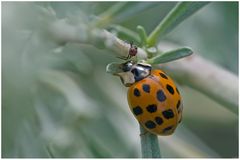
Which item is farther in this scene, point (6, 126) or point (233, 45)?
point (233, 45)

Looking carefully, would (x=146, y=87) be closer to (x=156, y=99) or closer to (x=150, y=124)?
(x=156, y=99)

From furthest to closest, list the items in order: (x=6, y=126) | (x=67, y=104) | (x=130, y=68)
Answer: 1. (x=67, y=104)
2. (x=130, y=68)
3. (x=6, y=126)

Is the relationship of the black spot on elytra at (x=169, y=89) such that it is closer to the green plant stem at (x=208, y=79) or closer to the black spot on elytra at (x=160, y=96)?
the black spot on elytra at (x=160, y=96)

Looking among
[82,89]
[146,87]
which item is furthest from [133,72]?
[82,89]

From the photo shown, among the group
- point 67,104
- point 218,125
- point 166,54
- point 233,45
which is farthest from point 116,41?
point 218,125

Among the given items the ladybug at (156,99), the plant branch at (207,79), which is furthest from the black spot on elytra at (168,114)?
the plant branch at (207,79)

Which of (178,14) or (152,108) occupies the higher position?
(178,14)

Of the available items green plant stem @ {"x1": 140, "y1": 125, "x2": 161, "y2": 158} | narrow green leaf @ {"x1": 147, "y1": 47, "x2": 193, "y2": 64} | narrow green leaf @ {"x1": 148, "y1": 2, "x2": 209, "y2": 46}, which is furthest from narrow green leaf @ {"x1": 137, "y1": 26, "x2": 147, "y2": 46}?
green plant stem @ {"x1": 140, "y1": 125, "x2": 161, "y2": 158}

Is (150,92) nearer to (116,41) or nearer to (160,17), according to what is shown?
(116,41)
